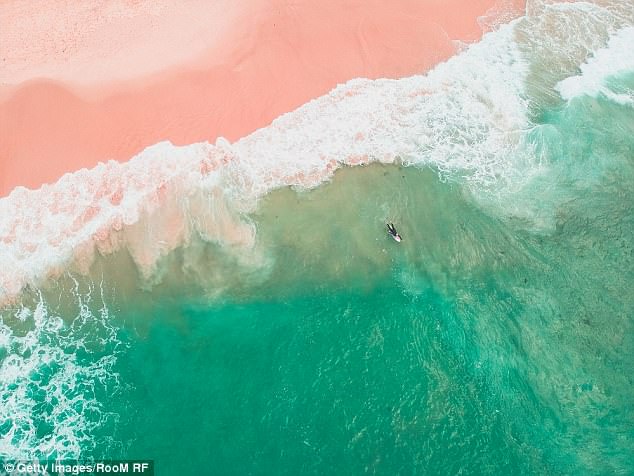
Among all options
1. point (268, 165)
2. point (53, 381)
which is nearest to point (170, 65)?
point (268, 165)

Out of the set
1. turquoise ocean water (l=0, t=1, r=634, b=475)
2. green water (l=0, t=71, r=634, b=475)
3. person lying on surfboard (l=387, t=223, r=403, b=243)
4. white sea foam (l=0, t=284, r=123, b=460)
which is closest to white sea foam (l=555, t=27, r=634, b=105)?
green water (l=0, t=71, r=634, b=475)

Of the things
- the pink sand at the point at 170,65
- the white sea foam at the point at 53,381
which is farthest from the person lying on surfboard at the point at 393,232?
the white sea foam at the point at 53,381

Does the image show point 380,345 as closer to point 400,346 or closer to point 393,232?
point 400,346

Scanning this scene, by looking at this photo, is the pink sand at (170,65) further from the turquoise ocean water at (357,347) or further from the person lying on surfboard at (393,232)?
the person lying on surfboard at (393,232)

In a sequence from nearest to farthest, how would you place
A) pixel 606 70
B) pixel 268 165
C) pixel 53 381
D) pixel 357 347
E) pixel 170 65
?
1. pixel 53 381
2. pixel 357 347
3. pixel 268 165
4. pixel 170 65
5. pixel 606 70

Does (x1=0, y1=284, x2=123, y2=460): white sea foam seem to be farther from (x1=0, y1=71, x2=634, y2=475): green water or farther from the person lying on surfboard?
the person lying on surfboard

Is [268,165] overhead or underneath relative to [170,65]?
underneath

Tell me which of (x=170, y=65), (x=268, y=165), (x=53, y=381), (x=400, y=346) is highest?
Result: (x=170, y=65)
